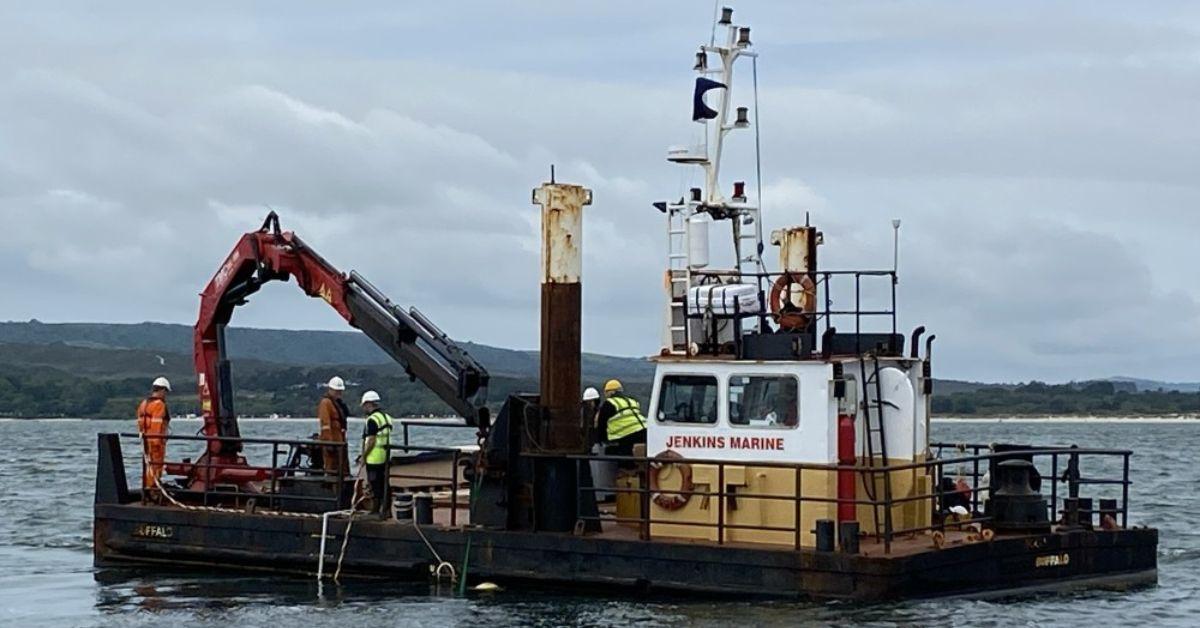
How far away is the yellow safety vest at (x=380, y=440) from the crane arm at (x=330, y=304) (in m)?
0.85

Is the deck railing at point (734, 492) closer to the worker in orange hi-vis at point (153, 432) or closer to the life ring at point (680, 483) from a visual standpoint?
the life ring at point (680, 483)

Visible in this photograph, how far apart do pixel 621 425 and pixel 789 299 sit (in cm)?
242

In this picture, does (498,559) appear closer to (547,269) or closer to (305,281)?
(547,269)

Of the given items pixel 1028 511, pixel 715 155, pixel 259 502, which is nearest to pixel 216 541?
pixel 259 502

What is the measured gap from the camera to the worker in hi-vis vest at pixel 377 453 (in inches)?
901

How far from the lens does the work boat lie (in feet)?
66.8

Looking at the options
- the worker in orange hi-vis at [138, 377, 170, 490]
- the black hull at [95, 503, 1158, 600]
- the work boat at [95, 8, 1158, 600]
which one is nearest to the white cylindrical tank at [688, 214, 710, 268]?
the work boat at [95, 8, 1158, 600]

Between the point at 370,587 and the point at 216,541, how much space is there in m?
2.56

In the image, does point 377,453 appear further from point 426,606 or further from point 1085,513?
point 1085,513

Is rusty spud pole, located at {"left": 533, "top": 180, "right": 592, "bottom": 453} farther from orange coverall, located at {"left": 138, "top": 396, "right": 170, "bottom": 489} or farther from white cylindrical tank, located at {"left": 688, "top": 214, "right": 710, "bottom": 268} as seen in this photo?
orange coverall, located at {"left": 138, "top": 396, "right": 170, "bottom": 489}

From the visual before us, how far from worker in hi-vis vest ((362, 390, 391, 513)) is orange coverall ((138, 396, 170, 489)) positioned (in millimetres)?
3228

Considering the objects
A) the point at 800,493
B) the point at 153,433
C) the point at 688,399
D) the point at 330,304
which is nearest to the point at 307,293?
the point at 330,304

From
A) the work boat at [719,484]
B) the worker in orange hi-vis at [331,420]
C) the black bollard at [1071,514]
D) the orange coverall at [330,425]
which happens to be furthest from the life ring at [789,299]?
the orange coverall at [330,425]

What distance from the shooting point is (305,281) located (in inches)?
1002
